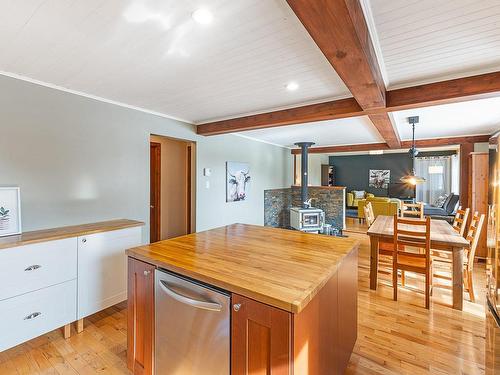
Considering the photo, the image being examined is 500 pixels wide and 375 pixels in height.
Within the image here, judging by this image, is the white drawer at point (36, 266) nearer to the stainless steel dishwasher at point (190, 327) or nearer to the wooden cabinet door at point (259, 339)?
the stainless steel dishwasher at point (190, 327)

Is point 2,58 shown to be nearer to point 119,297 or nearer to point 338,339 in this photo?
point 119,297

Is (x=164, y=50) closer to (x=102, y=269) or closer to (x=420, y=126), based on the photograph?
(x=102, y=269)

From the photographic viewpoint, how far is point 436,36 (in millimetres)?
1556

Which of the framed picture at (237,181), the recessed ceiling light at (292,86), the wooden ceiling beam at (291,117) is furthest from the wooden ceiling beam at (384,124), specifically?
the framed picture at (237,181)

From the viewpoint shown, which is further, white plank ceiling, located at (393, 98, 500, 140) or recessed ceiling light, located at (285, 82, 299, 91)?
white plank ceiling, located at (393, 98, 500, 140)

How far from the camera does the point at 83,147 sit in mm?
2658

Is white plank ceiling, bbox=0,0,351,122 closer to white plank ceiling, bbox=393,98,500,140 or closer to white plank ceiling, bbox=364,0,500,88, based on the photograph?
white plank ceiling, bbox=364,0,500,88

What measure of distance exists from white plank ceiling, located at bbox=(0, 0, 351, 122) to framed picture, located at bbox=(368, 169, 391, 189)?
9.18m

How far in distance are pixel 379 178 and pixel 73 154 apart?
35.9 ft

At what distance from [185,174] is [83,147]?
186 cm

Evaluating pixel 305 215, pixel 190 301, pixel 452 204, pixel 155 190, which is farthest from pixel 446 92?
pixel 452 204

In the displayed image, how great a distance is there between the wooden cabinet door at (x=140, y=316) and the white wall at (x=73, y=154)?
4.85ft

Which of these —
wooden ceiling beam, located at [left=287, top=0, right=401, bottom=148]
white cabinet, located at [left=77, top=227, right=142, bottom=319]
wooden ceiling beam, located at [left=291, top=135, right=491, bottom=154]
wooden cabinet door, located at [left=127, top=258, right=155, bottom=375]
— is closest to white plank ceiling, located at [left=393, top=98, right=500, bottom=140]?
wooden ceiling beam, located at [left=291, top=135, right=491, bottom=154]

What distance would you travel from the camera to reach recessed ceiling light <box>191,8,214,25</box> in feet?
4.32
